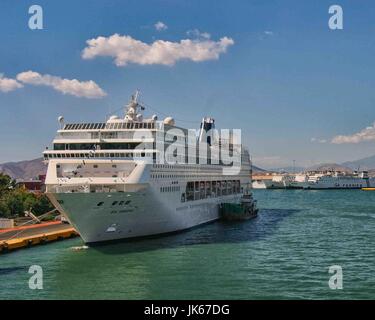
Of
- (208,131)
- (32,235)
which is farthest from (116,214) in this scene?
(208,131)

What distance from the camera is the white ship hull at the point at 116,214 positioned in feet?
106

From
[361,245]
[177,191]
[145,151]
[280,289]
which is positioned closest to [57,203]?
[145,151]

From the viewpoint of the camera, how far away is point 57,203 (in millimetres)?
33625

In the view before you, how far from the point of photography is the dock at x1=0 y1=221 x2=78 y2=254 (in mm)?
35287

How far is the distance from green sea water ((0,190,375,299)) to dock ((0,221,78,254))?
117 centimetres

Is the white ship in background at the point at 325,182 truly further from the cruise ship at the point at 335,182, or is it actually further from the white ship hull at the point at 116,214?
the white ship hull at the point at 116,214

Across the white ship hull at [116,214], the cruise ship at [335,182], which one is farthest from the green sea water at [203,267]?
the cruise ship at [335,182]

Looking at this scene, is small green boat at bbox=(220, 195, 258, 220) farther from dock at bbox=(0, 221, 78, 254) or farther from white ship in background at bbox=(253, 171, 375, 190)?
white ship in background at bbox=(253, 171, 375, 190)

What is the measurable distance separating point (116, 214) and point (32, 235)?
10617mm

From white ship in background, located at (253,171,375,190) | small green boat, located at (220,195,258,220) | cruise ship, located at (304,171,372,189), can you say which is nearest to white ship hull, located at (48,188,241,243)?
small green boat, located at (220,195,258,220)

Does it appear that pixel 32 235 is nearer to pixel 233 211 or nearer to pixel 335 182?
pixel 233 211

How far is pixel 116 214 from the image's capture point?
110 feet

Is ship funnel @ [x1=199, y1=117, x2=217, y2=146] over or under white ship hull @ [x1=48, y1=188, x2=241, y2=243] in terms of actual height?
over

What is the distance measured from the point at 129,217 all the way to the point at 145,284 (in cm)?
1101
